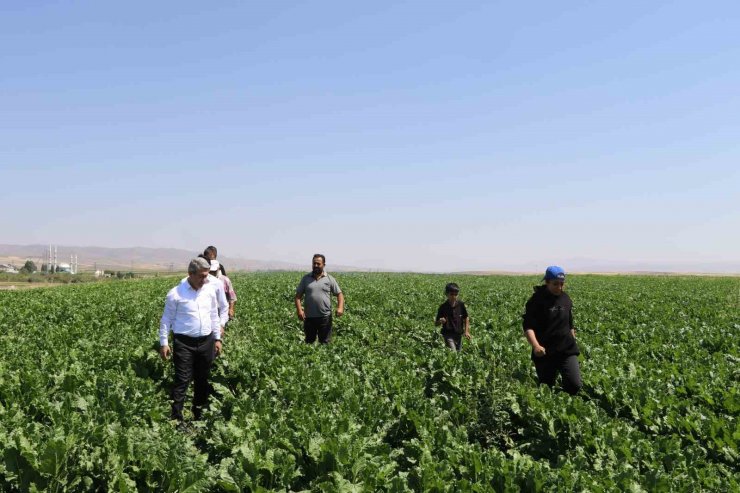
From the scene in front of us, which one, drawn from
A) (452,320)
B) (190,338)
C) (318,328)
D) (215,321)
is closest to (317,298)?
(318,328)

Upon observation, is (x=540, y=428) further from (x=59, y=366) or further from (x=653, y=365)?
(x=59, y=366)

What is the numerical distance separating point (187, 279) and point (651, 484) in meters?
5.66

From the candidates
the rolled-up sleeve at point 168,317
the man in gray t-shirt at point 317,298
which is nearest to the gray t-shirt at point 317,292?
the man in gray t-shirt at point 317,298

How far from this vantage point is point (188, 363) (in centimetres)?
729

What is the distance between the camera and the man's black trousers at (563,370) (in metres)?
7.32

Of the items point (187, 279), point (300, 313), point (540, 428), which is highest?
point (187, 279)

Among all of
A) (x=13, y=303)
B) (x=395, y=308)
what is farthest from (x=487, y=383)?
(x=13, y=303)

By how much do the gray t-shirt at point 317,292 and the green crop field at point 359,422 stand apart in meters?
0.74

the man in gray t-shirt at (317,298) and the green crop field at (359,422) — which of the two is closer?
the green crop field at (359,422)

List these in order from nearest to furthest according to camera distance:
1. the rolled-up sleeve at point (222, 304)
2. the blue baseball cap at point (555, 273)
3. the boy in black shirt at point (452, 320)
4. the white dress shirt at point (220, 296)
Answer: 1. the blue baseball cap at point (555, 273)
2. the white dress shirt at point (220, 296)
3. the rolled-up sleeve at point (222, 304)
4. the boy in black shirt at point (452, 320)

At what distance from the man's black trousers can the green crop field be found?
27cm

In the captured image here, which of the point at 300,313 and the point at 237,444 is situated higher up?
the point at 300,313

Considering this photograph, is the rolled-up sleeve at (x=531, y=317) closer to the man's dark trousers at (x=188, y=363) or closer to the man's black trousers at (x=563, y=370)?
the man's black trousers at (x=563, y=370)

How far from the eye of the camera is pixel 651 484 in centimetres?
427
